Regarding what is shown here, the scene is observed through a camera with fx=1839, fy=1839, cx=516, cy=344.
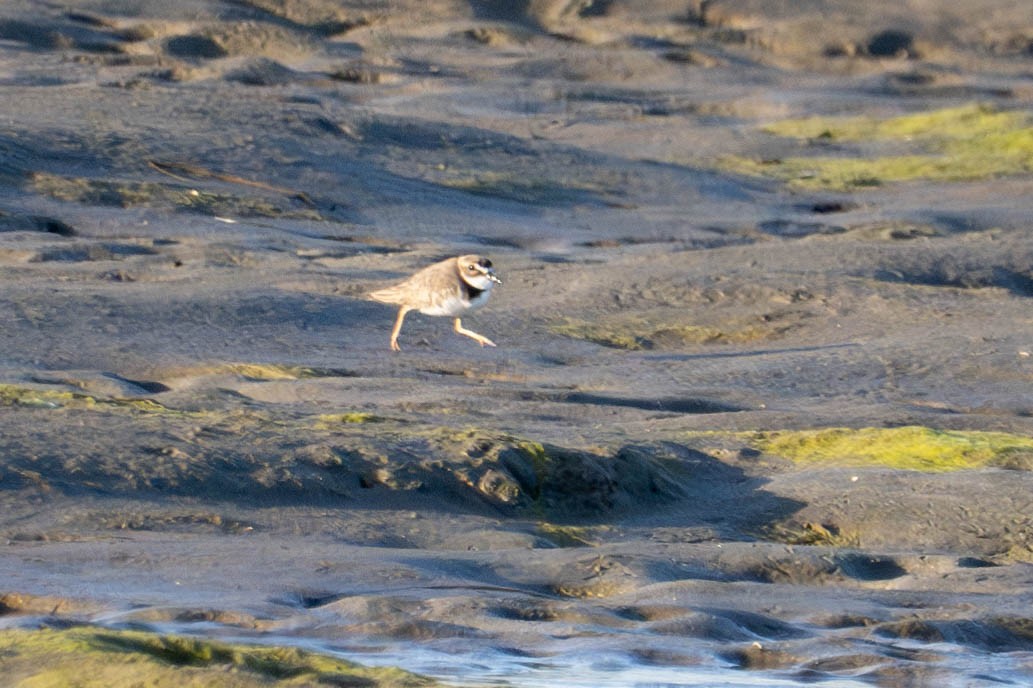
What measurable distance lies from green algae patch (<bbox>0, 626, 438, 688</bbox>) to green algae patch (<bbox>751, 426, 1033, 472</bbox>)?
3805mm

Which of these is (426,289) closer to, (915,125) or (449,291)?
(449,291)

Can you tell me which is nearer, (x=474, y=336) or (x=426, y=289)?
(x=426, y=289)

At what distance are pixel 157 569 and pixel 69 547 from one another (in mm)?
360

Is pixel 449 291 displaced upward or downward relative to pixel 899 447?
upward

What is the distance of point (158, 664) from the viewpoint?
14.2ft

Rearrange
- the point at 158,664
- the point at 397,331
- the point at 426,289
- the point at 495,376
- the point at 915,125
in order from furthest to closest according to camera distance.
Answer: the point at 915,125, the point at 397,331, the point at 426,289, the point at 495,376, the point at 158,664

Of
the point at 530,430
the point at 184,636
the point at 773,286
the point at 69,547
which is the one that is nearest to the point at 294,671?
the point at 184,636

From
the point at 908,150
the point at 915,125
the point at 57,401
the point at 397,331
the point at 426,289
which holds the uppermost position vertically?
the point at 915,125

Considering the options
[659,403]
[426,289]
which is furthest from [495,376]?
[659,403]

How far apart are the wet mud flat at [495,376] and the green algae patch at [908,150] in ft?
0.29

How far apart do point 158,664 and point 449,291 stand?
225 inches

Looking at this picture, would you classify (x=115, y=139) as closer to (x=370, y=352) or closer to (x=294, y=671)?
(x=370, y=352)

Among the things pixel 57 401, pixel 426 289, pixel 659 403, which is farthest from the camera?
pixel 426 289

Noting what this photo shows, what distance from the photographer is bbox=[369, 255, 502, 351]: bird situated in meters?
9.95
